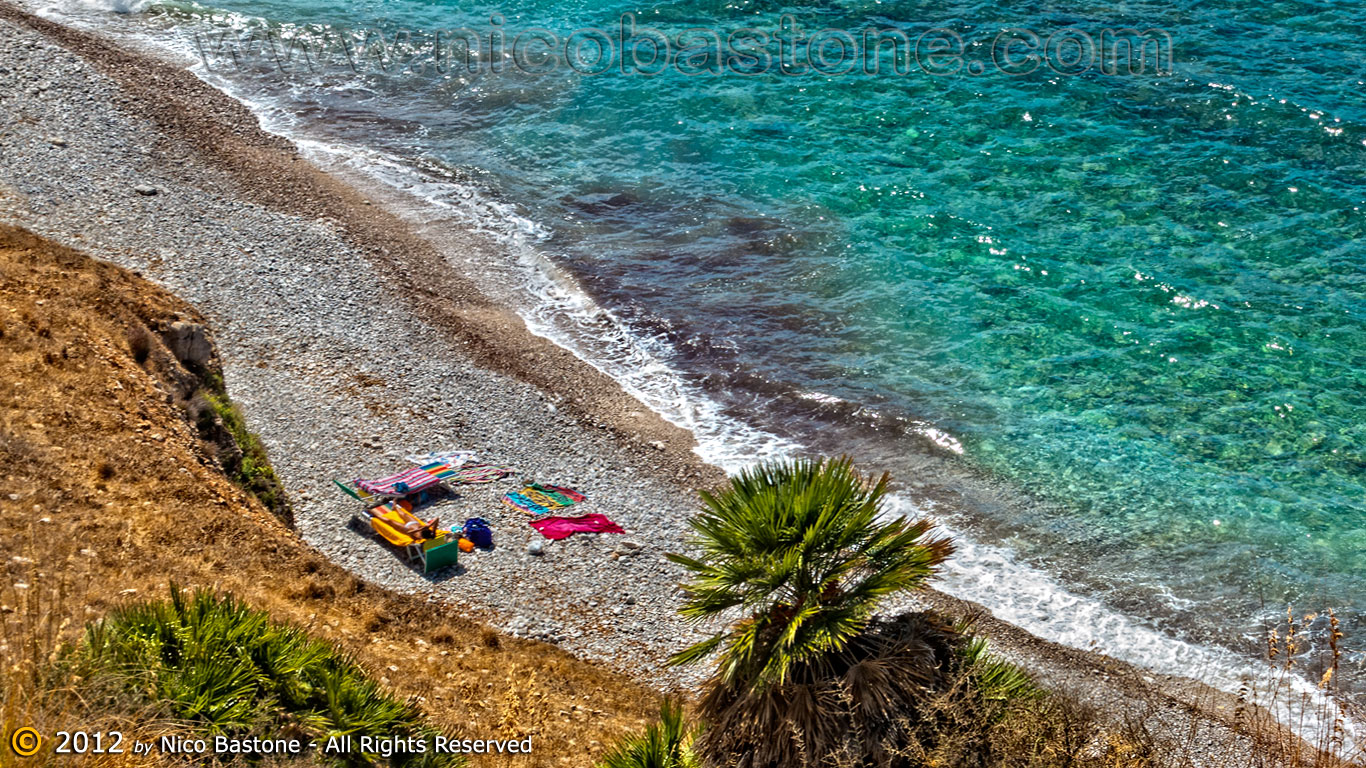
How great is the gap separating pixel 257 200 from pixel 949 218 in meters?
17.7

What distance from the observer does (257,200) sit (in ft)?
87.9

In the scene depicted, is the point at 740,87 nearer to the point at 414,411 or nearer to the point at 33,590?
the point at 414,411

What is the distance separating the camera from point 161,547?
12734mm

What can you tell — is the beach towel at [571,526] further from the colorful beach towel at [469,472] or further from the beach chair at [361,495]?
the beach chair at [361,495]

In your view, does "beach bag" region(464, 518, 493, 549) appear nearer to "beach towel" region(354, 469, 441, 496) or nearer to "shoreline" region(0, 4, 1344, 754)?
"shoreline" region(0, 4, 1344, 754)

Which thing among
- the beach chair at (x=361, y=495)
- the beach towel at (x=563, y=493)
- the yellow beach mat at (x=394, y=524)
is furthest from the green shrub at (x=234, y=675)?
the beach towel at (x=563, y=493)

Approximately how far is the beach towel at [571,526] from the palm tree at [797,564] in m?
8.37

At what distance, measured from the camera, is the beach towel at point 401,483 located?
17547mm

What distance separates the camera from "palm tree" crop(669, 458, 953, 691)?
9.15 metres

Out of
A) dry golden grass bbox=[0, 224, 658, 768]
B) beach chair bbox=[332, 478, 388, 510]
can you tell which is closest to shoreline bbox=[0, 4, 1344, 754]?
beach chair bbox=[332, 478, 388, 510]

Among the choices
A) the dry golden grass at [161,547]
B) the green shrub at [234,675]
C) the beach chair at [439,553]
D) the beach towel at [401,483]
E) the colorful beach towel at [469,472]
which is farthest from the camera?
the colorful beach towel at [469,472]

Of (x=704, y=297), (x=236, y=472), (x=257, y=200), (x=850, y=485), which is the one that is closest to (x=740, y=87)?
(x=704, y=297)

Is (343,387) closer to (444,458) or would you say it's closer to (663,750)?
(444,458)

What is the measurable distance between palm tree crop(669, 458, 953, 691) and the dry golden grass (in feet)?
8.71
